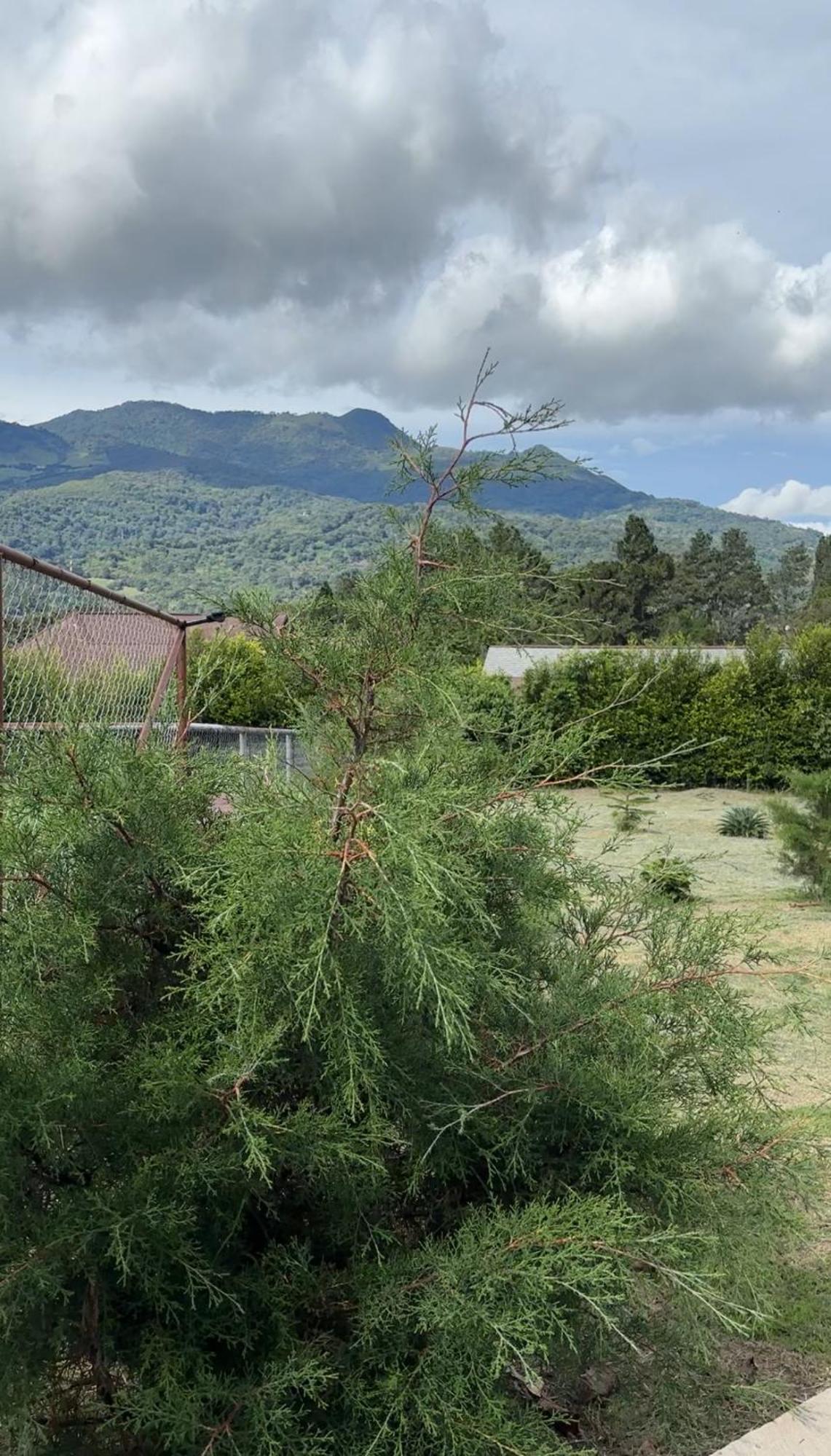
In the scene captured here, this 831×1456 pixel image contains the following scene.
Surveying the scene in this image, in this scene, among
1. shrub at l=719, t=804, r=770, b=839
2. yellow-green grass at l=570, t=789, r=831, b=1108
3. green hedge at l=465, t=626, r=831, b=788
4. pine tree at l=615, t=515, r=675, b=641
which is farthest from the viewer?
pine tree at l=615, t=515, r=675, b=641

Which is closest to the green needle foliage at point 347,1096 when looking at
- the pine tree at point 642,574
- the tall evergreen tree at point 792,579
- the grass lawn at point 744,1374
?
the grass lawn at point 744,1374

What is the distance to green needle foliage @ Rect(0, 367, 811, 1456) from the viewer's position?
173cm

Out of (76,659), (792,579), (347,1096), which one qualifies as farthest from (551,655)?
(792,579)

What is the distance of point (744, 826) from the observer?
1488cm

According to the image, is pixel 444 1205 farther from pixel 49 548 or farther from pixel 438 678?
pixel 49 548

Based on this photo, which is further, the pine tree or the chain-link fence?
the pine tree

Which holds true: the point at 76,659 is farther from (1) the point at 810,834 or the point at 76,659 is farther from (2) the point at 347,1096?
(1) the point at 810,834

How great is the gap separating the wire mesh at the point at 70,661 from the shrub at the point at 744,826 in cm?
1186

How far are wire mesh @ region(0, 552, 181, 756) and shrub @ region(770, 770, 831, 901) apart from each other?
24.1 ft

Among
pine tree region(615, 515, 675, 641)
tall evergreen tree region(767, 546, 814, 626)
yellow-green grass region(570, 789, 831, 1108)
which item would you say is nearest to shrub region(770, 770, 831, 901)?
yellow-green grass region(570, 789, 831, 1108)

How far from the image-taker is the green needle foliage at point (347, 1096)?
68.0 inches

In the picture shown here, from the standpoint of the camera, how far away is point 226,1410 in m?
1.76

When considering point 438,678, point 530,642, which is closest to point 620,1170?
point 438,678

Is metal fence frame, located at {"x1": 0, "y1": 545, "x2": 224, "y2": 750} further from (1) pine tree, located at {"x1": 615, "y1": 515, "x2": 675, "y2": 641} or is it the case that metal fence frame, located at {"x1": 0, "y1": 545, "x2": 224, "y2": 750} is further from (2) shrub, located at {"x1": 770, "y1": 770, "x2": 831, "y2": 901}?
(1) pine tree, located at {"x1": 615, "y1": 515, "x2": 675, "y2": 641}
